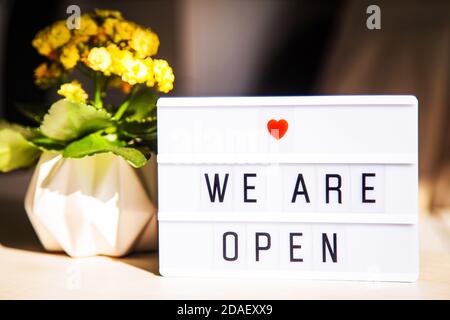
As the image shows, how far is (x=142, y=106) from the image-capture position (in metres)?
0.98

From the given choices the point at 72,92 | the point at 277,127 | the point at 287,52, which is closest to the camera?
the point at 277,127

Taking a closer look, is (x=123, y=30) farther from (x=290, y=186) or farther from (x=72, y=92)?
(x=290, y=186)

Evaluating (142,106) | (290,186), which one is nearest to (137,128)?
(142,106)

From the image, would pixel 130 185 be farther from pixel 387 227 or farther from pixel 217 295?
pixel 387 227

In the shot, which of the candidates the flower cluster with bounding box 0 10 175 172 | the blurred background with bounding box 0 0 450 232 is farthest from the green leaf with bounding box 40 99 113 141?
the blurred background with bounding box 0 0 450 232

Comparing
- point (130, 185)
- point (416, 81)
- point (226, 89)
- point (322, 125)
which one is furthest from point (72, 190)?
point (226, 89)

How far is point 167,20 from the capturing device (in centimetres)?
235

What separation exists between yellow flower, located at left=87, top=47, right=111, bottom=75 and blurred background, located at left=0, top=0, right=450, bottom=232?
0.58 m

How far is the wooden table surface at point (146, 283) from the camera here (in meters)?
0.81

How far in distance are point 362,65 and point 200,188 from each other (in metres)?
1.08

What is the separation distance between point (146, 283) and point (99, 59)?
318 millimetres

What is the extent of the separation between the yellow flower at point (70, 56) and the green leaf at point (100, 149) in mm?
112

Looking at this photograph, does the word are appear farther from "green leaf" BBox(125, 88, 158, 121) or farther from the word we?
"green leaf" BBox(125, 88, 158, 121)

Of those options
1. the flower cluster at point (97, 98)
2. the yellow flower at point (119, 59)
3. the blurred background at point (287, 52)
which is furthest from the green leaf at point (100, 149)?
the blurred background at point (287, 52)
